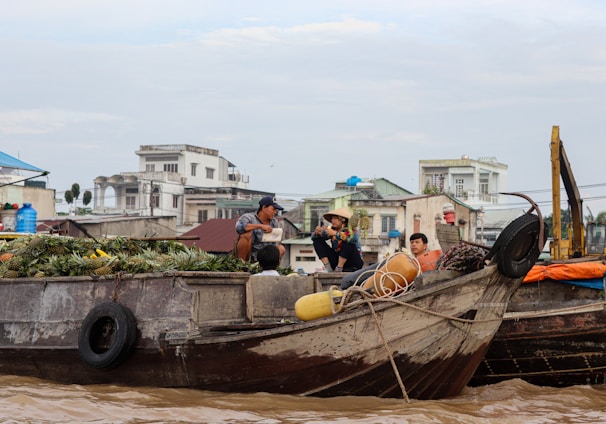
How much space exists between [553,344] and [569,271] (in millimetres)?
1025

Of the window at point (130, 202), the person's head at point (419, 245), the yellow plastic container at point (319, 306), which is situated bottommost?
the yellow plastic container at point (319, 306)

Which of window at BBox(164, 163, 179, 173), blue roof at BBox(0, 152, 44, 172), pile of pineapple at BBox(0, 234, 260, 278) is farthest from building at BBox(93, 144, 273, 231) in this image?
pile of pineapple at BBox(0, 234, 260, 278)

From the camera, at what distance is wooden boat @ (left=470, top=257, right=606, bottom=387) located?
8.80m

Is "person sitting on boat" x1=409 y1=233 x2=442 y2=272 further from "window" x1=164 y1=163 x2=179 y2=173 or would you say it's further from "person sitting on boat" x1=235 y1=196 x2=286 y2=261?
"window" x1=164 y1=163 x2=179 y2=173

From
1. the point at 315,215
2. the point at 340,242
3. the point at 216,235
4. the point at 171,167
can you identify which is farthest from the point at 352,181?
the point at 340,242

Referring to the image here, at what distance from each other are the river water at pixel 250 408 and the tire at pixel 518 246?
1.26 meters

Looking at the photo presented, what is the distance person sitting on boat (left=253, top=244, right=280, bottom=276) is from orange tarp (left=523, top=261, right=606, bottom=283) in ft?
9.52

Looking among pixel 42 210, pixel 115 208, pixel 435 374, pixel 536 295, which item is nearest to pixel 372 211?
pixel 42 210

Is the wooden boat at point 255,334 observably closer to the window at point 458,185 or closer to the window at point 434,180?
the window at point 434,180

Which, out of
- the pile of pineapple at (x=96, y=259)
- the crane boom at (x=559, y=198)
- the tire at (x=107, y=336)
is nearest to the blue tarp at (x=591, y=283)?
the pile of pineapple at (x=96, y=259)

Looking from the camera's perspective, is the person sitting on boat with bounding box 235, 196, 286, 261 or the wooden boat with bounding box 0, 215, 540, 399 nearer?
the wooden boat with bounding box 0, 215, 540, 399

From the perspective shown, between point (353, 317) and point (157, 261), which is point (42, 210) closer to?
point (157, 261)

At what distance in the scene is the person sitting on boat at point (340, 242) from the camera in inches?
393

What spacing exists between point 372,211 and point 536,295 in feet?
112
